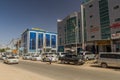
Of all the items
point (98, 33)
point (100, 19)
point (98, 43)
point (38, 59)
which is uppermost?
point (100, 19)

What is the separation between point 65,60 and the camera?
110 ft

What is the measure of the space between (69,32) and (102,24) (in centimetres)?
2098

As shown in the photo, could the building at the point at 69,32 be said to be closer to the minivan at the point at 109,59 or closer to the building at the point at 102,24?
the building at the point at 102,24

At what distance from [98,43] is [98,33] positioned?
174 inches

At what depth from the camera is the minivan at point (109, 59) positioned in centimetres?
2314

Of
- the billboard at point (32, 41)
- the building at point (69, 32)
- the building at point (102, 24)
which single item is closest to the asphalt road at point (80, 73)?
the building at point (102, 24)

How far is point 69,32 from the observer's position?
248 ft

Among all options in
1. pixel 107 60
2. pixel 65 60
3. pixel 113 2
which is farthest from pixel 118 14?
pixel 107 60

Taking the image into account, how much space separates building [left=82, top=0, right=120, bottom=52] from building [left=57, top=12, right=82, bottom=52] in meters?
5.75

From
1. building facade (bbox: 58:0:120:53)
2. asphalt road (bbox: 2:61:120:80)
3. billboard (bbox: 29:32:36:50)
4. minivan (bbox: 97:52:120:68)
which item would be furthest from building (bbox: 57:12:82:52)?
asphalt road (bbox: 2:61:120:80)

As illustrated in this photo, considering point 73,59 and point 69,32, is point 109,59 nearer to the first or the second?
point 73,59

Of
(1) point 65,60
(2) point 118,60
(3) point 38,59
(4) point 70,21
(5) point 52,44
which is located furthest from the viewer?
(5) point 52,44

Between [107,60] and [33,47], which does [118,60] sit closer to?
[107,60]

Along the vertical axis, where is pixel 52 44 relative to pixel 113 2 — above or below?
below
